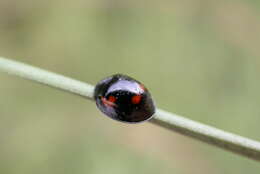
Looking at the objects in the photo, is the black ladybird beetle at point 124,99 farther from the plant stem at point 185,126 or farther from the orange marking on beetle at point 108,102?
the plant stem at point 185,126

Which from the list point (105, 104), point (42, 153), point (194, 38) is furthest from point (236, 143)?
point (194, 38)

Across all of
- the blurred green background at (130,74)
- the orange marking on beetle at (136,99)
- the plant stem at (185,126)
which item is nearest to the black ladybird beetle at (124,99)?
the orange marking on beetle at (136,99)

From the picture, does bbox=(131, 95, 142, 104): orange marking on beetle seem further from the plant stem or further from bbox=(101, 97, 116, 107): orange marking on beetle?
the plant stem

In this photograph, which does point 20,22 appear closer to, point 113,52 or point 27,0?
point 27,0

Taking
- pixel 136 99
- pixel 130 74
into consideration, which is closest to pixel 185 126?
pixel 136 99

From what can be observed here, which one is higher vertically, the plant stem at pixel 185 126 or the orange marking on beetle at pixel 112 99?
the plant stem at pixel 185 126

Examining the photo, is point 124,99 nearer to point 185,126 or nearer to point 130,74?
point 185,126
